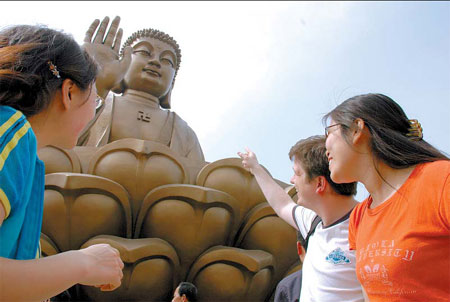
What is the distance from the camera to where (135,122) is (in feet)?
15.0

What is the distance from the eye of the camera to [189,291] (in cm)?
266

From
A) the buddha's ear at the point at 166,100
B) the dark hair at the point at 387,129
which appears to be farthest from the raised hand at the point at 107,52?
the dark hair at the point at 387,129

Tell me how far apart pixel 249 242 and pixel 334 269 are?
5.33 feet

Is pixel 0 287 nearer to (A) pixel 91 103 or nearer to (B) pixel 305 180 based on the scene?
(A) pixel 91 103

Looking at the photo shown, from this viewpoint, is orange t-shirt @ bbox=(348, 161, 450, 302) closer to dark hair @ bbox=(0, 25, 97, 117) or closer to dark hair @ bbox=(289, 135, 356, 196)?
dark hair @ bbox=(289, 135, 356, 196)

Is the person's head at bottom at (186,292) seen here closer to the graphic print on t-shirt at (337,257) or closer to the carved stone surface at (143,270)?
the carved stone surface at (143,270)

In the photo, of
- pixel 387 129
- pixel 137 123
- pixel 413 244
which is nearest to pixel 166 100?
pixel 137 123

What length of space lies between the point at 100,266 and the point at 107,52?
384cm

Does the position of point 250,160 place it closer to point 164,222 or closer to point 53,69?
point 164,222

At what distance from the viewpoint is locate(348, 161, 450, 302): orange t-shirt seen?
1.06 meters

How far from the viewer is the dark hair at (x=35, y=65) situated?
97cm

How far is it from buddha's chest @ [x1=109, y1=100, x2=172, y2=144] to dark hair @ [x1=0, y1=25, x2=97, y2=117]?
10.9ft

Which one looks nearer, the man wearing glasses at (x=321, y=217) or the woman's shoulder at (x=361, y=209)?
the woman's shoulder at (x=361, y=209)

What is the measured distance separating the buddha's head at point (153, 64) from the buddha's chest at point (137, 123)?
0.44 meters
